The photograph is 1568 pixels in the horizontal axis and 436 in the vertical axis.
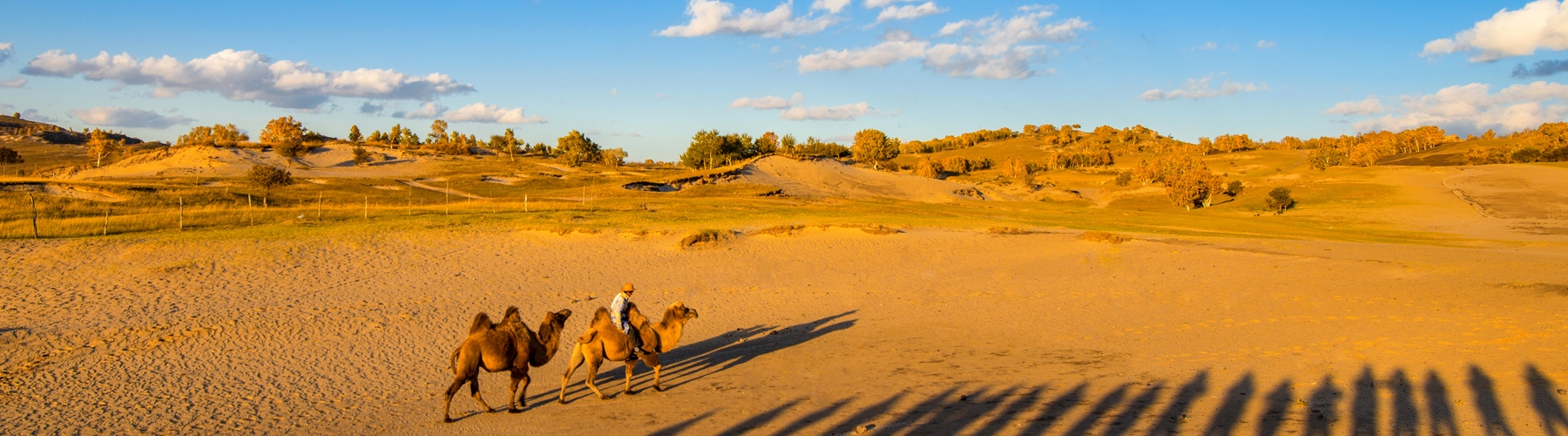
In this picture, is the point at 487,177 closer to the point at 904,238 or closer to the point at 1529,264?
the point at 904,238

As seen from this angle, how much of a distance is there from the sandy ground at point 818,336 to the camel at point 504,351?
1.65ft

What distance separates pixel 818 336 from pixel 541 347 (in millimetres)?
6959

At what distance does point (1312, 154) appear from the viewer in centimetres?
10225

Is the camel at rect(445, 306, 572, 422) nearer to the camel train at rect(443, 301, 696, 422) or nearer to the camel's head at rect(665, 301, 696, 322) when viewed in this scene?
the camel train at rect(443, 301, 696, 422)

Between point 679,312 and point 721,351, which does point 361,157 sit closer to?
point 721,351

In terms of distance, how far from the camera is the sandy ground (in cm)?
984

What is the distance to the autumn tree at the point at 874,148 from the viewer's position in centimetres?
11712

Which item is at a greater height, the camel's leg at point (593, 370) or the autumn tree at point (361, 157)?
the autumn tree at point (361, 157)

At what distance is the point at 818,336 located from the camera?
16.0 metres

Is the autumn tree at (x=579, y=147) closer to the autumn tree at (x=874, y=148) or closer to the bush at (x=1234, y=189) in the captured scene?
the autumn tree at (x=874, y=148)

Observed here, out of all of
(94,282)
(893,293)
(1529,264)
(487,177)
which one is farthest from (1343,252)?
(487,177)

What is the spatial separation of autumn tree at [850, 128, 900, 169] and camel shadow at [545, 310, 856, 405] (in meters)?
99.6

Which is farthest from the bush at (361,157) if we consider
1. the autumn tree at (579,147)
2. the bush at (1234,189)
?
the bush at (1234,189)

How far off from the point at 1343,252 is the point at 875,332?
19.6 m
